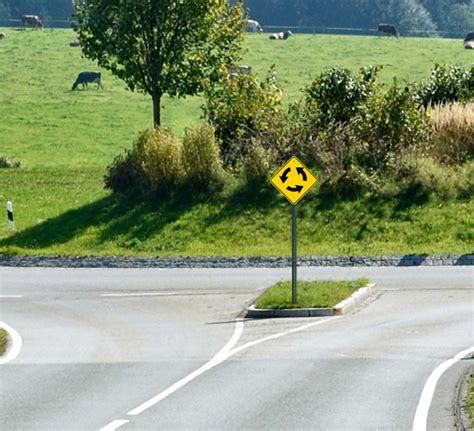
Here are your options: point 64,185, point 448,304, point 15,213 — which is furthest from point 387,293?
point 64,185

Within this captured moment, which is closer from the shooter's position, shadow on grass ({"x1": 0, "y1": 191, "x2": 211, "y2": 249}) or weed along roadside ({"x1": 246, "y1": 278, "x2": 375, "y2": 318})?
weed along roadside ({"x1": 246, "y1": 278, "x2": 375, "y2": 318})

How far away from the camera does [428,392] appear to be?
16.3 meters

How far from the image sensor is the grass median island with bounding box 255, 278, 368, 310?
24766mm

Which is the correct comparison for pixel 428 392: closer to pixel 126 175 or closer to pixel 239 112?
pixel 126 175

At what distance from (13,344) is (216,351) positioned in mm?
3486

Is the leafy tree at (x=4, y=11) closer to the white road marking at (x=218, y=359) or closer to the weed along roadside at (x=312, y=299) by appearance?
the weed along roadside at (x=312, y=299)

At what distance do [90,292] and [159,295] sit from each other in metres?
1.67

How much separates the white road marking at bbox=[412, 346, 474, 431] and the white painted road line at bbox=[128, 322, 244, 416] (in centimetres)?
300

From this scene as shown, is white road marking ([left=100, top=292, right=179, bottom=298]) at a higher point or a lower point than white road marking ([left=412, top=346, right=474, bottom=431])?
lower

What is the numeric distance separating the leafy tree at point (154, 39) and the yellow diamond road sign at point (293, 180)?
649 inches

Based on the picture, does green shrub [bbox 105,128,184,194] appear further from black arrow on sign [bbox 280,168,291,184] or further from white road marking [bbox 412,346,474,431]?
white road marking [bbox 412,346,474,431]

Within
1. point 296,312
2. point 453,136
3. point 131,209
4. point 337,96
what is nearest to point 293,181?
point 296,312

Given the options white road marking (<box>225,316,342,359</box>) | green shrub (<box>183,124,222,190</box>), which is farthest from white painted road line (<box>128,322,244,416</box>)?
green shrub (<box>183,124,222,190</box>)

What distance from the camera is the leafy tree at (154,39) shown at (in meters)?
40.6
